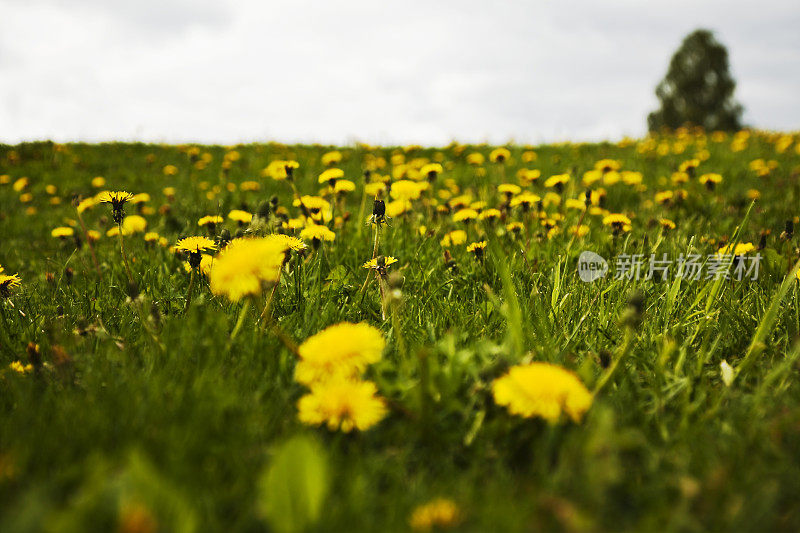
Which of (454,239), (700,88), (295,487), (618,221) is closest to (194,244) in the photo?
(295,487)

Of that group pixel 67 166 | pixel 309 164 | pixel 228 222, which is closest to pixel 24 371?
pixel 228 222

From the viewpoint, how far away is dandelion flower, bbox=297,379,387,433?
41.5 inches

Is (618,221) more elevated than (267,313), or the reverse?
(618,221)

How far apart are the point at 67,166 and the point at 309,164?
125 inches

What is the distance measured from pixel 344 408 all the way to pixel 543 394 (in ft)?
1.35

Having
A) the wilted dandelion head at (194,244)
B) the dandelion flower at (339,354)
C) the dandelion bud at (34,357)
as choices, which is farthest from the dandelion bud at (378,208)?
the dandelion bud at (34,357)

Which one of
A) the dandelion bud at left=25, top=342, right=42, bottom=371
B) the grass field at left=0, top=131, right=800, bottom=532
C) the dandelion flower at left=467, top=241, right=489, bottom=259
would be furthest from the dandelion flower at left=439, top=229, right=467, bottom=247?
the dandelion bud at left=25, top=342, right=42, bottom=371

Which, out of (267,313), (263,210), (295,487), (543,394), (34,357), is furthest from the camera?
(263,210)

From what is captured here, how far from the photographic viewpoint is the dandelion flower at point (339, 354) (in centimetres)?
112

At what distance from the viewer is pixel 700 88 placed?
32.8m

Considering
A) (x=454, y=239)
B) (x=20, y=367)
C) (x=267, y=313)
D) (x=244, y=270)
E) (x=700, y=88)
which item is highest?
(x=700, y=88)

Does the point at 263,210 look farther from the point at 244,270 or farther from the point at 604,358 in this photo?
the point at 604,358

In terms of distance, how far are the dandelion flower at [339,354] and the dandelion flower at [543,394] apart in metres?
0.29

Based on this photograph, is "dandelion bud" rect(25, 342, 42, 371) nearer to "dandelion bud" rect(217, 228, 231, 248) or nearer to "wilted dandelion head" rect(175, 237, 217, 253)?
"wilted dandelion head" rect(175, 237, 217, 253)
